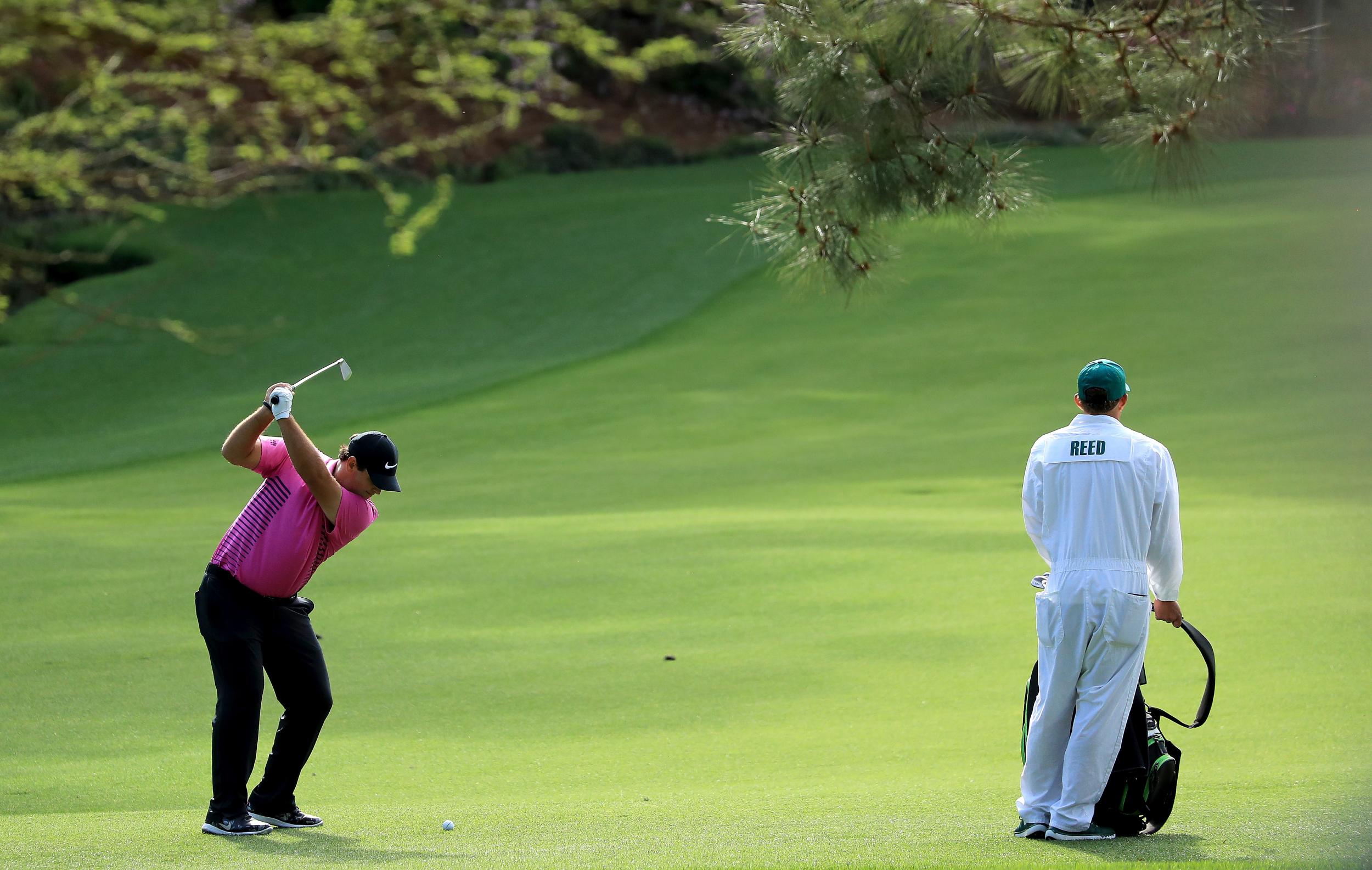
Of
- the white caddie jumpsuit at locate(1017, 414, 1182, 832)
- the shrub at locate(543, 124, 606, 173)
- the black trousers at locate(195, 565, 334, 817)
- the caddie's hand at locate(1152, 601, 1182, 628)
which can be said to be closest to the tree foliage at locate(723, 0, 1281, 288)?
the white caddie jumpsuit at locate(1017, 414, 1182, 832)

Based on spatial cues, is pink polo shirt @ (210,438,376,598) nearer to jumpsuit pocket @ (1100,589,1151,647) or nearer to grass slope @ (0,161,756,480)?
jumpsuit pocket @ (1100,589,1151,647)

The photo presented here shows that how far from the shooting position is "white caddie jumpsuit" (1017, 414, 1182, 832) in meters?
5.25

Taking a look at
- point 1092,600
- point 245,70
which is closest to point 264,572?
point 1092,600

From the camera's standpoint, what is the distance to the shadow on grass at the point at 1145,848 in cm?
496

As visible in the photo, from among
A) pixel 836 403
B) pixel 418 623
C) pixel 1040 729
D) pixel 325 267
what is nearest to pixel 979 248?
pixel 836 403

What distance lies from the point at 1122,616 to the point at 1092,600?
0.11m

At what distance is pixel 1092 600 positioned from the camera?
5.23 meters

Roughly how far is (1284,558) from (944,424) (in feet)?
24.4

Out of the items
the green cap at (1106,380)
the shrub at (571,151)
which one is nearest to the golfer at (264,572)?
the green cap at (1106,380)

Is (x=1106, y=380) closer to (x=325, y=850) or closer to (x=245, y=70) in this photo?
(x=325, y=850)

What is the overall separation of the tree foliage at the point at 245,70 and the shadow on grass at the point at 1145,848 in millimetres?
2940

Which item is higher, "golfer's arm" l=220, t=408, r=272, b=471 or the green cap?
the green cap

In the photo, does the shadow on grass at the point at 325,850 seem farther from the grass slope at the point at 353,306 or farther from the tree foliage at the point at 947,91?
the grass slope at the point at 353,306

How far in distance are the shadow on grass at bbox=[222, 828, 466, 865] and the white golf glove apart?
1488 mm
